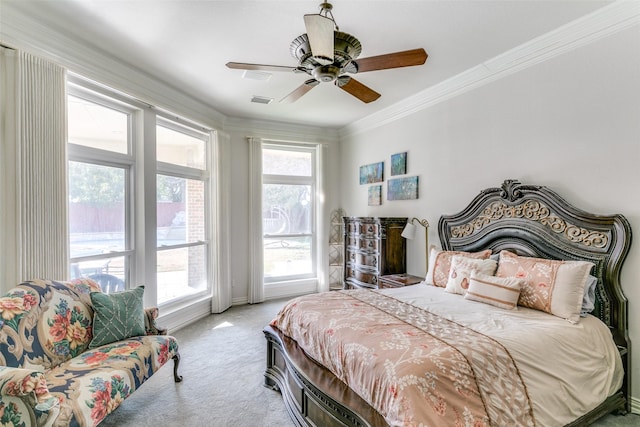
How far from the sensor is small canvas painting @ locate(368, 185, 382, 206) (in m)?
4.76

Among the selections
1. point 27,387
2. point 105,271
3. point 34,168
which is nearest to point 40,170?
point 34,168

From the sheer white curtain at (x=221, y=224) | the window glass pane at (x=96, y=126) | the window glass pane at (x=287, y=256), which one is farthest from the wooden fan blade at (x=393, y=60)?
the window glass pane at (x=287, y=256)

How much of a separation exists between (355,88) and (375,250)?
2296 mm

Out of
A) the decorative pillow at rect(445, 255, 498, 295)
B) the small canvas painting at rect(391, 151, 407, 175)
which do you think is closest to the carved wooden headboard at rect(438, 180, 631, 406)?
the decorative pillow at rect(445, 255, 498, 295)

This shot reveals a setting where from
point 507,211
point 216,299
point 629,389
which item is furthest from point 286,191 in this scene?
point 629,389

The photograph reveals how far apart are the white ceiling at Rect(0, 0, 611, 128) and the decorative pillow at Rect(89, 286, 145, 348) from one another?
216cm

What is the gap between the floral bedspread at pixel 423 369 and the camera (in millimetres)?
1434

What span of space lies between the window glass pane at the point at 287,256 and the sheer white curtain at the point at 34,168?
3.08m

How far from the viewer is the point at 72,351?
2.18m

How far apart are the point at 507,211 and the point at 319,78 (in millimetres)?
2168

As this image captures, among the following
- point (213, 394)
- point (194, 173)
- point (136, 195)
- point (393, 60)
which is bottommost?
point (213, 394)

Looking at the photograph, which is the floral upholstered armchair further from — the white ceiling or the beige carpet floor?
the white ceiling

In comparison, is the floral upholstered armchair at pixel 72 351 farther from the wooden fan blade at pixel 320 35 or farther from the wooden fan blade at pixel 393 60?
the wooden fan blade at pixel 393 60

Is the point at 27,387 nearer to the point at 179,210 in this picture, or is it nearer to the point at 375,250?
the point at 179,210
